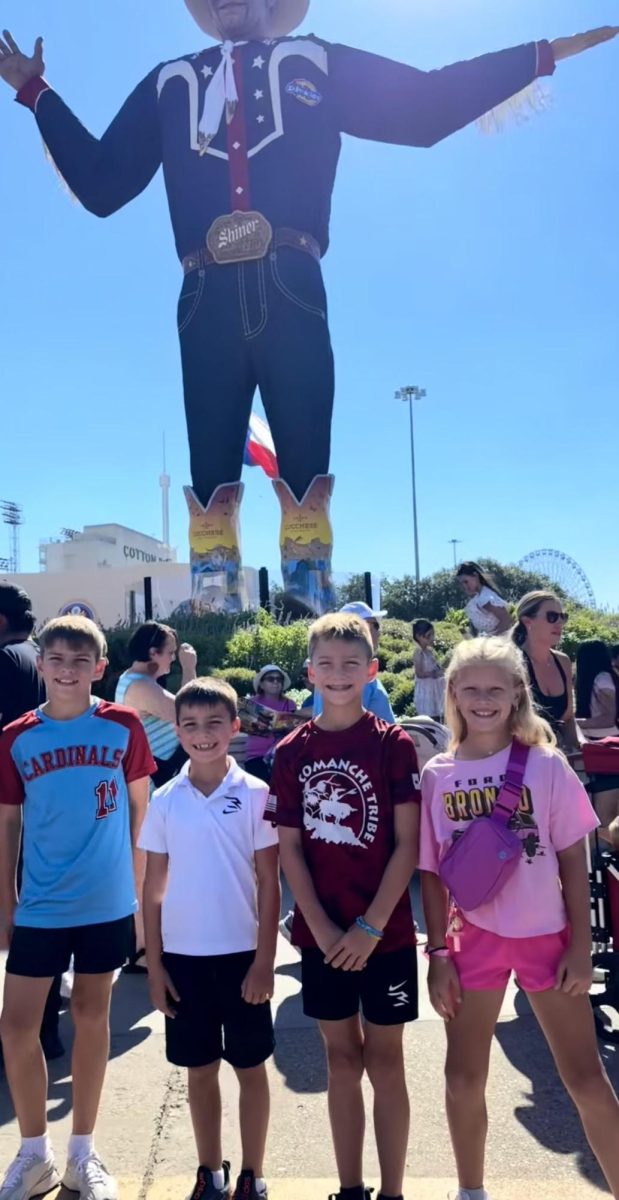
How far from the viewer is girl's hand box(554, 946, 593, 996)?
6.51 feet

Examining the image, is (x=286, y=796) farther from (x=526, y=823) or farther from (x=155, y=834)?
(x=526, y=823)

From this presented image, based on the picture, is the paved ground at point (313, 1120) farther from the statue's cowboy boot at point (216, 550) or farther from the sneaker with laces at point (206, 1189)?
the statue's cowboy boot at point (216, 550)

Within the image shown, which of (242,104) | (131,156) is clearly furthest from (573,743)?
(131,156)


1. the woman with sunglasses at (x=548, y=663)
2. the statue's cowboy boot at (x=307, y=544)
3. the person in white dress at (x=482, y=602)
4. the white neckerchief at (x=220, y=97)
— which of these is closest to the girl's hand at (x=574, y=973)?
the woman with sunglasses at (x=548, y=663)

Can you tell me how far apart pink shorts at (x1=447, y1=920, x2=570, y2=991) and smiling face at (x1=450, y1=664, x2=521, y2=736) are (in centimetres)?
52

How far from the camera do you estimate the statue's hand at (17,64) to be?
1202 cm

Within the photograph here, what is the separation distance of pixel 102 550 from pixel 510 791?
46138 mm

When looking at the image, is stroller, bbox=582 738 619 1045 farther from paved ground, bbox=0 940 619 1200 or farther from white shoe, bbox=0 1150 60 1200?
white shoe, bbox=0 1150 60 1200

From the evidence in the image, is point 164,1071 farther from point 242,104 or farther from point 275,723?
point 242,104

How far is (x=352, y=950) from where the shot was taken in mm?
2059

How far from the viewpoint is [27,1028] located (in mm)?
2289

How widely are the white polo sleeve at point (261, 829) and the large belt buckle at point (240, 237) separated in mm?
11042

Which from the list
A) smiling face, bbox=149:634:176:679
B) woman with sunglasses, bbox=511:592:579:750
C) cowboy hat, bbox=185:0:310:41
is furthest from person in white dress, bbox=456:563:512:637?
cowboy hat, bbox=185:0:310:41

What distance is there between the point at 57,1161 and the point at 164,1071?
548 mm
